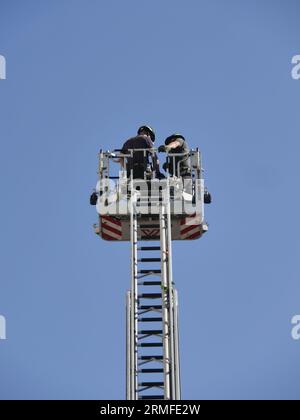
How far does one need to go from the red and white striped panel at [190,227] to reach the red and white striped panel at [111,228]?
122 cm

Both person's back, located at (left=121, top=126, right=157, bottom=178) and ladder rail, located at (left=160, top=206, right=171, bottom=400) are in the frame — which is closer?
ladder rail, located at (left=160, top=206, right=171, bottom=400)

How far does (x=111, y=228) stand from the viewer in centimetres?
2412

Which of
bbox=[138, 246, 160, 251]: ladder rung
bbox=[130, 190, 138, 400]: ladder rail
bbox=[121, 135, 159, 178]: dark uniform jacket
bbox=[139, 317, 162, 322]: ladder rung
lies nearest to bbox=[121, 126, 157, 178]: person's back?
bbox=[121, 135, 159, 178]: dark uniform jacket

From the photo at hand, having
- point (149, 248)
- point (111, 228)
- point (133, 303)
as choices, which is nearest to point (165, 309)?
point (133, 303)

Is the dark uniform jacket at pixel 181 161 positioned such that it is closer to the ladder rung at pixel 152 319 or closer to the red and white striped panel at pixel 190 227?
the red and white striped panel at pixel 190 227

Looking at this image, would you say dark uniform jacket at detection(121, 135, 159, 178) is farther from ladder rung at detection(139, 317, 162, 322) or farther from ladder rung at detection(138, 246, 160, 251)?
ladder rung at detection(139, 317, 162, 322)

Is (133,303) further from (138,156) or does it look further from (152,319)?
(138,156)

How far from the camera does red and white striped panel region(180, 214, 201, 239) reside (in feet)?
77.9

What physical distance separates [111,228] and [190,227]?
1.54 meters

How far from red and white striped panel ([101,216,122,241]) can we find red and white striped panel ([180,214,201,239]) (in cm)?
122
